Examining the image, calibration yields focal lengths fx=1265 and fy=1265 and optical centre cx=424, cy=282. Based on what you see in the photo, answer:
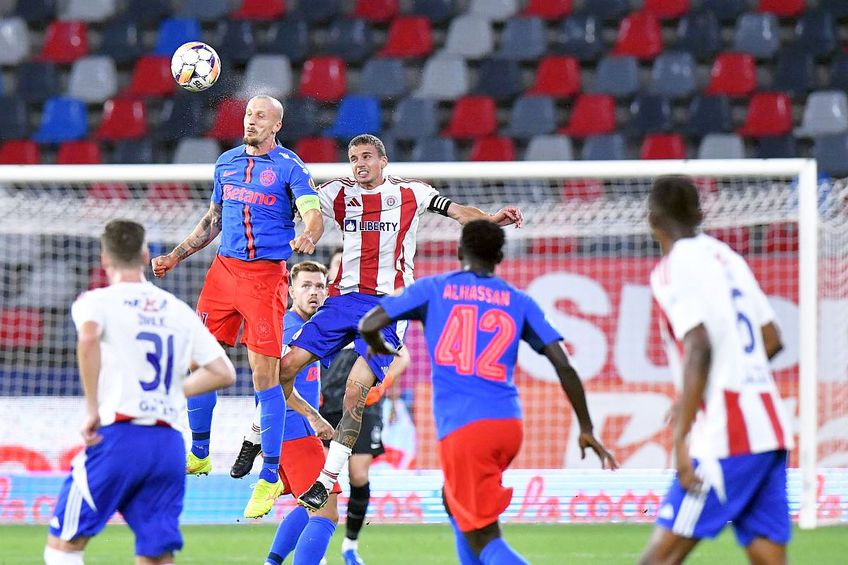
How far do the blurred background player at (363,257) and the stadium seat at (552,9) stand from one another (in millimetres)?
7885

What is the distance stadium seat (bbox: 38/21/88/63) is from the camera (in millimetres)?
15312

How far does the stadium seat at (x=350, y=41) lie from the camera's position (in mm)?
15117

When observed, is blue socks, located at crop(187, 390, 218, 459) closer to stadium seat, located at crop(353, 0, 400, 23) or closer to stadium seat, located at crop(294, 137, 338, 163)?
stadium seat, located at crop(294, 137, 338, 163)

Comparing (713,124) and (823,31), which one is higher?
(823,31)

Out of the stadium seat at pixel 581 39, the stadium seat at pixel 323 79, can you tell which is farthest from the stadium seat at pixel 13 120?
the stadium seat at pixel 581 39

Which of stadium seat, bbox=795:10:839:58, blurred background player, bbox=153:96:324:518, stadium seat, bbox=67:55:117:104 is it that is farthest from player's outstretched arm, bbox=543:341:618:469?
stadium seat, bbox=67:55:117:104

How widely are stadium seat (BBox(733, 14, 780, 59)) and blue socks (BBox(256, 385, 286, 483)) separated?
919 cm

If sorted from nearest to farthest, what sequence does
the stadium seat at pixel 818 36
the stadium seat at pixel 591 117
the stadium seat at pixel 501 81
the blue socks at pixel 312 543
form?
the blue socks at pixel 312 543, the stadium seat at pixel 591 117, the stadium seat at pixel 818 36, the stadium seat at pixel 501 81

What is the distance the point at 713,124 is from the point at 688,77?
0.67m

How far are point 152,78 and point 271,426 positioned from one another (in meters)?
8.37

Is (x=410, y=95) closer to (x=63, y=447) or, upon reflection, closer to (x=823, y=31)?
(x=823, y=31)

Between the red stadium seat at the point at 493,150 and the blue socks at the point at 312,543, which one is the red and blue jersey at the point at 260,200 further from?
the red stadium seat at the point at 493,150

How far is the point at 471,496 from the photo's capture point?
18.3 feet

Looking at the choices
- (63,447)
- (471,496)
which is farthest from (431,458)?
(471,496)
